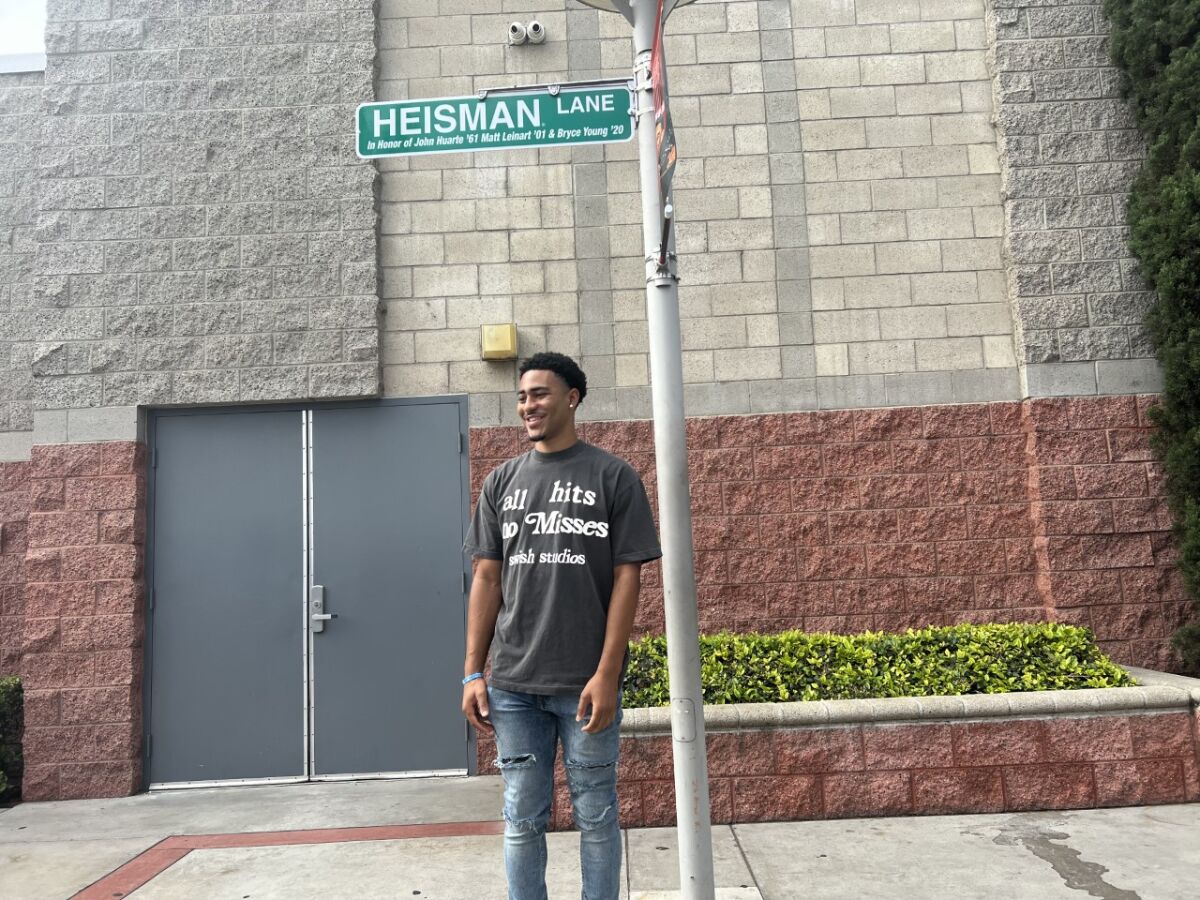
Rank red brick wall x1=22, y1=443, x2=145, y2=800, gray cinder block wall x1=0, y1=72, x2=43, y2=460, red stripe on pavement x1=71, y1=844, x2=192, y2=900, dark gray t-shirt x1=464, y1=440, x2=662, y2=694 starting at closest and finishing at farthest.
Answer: dark gray t-shirt x1=464, y1=440, x2=662, y2=694 < red stripe on pavement x1=71, y1=844, x2=192, y2=900 < red brick wall x1=22, y1=443, x2=145, y2=800 < gray cinder block wall x1=0, y1=72, x2=43, y2=460

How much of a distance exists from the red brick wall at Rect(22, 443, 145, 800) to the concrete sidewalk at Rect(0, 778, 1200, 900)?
25.5 inches

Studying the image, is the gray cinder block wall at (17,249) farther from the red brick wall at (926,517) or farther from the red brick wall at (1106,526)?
the red brick wall at (1106,526)

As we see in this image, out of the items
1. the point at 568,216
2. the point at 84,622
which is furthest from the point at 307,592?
the point at 568,216

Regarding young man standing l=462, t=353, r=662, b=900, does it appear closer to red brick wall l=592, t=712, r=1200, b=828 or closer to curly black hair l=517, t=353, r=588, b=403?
curly black hair l=517, t=353, r=588, b=403

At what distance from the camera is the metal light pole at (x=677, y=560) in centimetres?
316

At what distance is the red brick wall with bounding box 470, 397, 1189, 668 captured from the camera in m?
6.34

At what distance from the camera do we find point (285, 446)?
21.7ft

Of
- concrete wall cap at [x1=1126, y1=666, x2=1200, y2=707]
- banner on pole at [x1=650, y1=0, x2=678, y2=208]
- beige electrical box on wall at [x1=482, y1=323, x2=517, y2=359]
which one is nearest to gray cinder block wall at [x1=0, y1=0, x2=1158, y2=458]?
beige electrical box on wall at [x1=482, y1=323, x2=517, y2=359]

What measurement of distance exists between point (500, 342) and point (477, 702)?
3.78 metres

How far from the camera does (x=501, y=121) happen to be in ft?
13.0

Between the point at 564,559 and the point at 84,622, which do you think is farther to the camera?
the point at 84,622

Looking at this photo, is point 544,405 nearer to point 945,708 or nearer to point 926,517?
point 945,708

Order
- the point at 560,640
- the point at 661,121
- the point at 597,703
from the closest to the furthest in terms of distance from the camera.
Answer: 1. the point at 597,703
2. the point at 560,640
3. the point at 661,121

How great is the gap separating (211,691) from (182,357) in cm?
233
